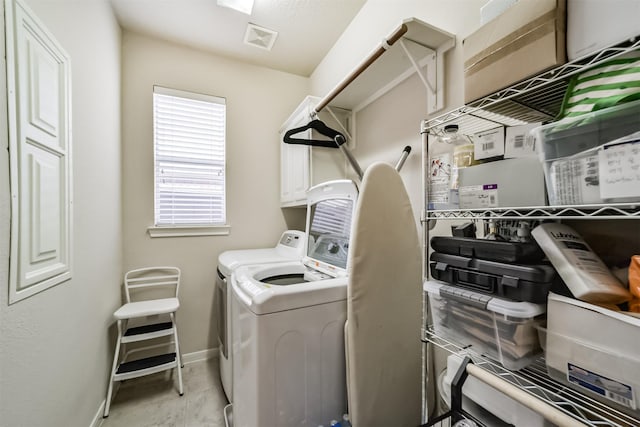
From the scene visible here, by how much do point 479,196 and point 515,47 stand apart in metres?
0.45

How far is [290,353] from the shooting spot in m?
1.03

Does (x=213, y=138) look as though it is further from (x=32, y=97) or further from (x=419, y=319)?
(x=419, y=319)

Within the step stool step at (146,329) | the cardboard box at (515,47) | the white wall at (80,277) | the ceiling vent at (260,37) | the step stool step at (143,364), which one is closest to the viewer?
the cardboard box at (515,47)

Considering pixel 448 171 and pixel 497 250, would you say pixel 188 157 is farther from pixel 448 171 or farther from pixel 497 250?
pixel 497 250

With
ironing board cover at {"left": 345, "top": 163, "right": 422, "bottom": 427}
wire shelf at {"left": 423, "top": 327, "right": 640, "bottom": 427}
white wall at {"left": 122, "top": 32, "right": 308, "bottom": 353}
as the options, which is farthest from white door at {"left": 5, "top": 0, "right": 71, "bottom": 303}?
wire shelf at {"left": 423, "top": 327, "right": 640, "bottom": 427}

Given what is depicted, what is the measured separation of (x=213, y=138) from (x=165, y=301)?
1578mm

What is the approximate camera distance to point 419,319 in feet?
4.02

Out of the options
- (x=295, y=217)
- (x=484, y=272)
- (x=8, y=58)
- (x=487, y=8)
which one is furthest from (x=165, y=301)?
(x=487, y=8)

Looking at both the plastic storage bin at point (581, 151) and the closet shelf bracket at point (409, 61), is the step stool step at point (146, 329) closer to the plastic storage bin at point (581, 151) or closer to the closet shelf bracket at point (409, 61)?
the closet shelf bracket at point (409, 61)

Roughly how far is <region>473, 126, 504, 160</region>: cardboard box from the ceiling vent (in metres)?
2.12

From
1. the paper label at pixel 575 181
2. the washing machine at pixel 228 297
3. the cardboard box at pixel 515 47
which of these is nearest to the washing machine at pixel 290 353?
the washing machine at pixel 228 297

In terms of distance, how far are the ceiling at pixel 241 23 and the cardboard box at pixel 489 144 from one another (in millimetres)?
1732

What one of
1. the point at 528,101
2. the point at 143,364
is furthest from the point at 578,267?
the point at 143,364

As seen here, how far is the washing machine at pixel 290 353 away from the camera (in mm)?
989
